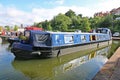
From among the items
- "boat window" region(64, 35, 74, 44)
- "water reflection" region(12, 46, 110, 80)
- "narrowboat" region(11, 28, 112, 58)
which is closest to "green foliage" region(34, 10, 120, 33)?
"boat window" region(64, 35, 74, 44)

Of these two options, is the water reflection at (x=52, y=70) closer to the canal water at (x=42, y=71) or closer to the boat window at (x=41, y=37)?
the canal water at (x=42, y=71)

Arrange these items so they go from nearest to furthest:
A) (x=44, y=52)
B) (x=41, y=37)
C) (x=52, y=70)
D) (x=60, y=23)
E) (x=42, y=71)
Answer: (x=42, y=71) < (x=52, y=70) < (x=44, y=52) < (x=41, y=37) < (x=60, y=23)

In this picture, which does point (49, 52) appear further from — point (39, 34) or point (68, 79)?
point (68, 79)

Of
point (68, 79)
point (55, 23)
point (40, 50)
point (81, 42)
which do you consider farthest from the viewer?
point (55, 23)

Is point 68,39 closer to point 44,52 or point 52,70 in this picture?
point 44,52

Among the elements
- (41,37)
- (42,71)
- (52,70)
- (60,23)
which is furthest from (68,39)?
(60,23)

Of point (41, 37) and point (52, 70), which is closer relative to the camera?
point (52, 70)

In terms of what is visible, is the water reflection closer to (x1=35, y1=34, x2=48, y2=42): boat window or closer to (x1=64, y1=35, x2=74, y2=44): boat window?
(x1=35, y1=34, x2=48, y2=42): boat window

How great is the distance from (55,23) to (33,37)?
5053 cm

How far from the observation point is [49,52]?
12695 millimetres

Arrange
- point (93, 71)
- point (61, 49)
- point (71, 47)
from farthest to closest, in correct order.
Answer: point (71, 47) < point (61, 49) < point (93, 71)

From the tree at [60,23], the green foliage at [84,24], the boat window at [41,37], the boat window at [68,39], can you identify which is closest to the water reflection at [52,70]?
the boat window at [41,37]

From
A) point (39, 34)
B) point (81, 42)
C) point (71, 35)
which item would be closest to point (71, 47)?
point (71, 35)

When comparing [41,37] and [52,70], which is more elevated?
[41,37]
